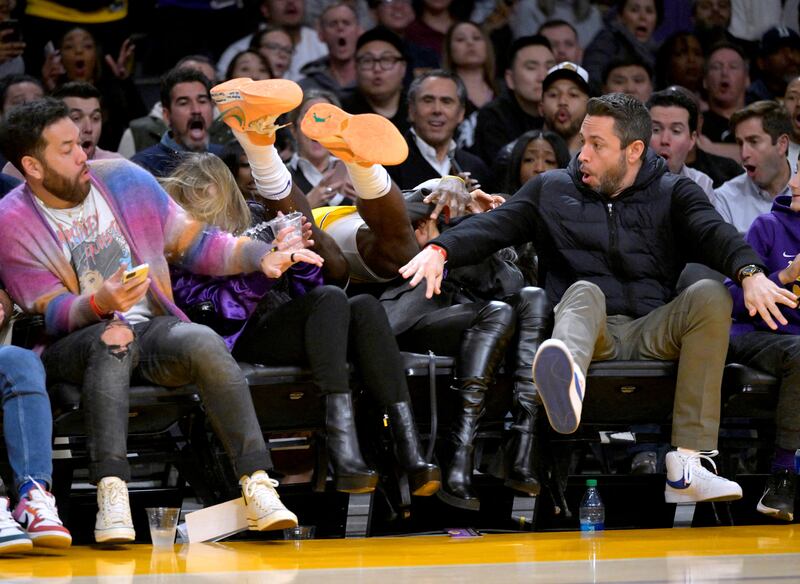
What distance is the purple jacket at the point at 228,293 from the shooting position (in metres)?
4.88

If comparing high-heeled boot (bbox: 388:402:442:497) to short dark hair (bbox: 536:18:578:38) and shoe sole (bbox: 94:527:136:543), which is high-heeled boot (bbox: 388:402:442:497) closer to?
shoe sole (bbox: 94:527:136:543)

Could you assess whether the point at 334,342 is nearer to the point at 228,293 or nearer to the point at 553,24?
the point at 228,293

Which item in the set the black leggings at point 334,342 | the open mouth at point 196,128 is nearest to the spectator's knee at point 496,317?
the black leggings at point 334,342

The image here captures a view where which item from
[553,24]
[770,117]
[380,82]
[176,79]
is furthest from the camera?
[553,24]

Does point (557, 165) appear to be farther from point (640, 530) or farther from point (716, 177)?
point (640, 530)

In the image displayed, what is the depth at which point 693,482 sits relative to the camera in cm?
464

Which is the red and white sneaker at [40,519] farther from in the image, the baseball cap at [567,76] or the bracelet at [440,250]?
the baseball cap at [567,76]

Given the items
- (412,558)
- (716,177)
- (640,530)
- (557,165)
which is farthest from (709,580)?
(716,177)

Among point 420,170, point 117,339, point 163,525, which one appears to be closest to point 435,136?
point 420,170

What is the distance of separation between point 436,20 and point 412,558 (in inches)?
213

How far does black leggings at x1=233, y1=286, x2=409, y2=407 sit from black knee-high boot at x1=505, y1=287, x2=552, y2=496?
0.42 metres

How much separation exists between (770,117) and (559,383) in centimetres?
299

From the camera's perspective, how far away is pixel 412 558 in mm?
4074

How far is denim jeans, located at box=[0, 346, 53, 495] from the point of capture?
13.5 ft
